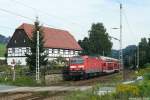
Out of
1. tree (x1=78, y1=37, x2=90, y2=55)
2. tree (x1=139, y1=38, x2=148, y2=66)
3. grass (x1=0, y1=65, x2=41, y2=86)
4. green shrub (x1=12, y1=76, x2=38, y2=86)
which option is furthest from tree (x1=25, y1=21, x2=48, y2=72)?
tree (x1=78, y1=37, x2=90, y2=55)

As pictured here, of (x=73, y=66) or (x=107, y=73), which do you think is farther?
(x=107, y=73)

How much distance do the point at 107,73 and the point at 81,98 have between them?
51.7 m

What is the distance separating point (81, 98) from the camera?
20.0 metres

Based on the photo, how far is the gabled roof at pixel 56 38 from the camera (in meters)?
95.9

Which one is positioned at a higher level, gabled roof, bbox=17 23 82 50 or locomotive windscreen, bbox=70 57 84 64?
gabled roof, bbox=17 23 82 50

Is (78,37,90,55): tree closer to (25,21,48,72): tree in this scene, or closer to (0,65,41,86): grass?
(25,21,48,72): tree

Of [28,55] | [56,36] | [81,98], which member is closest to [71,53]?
[56,36]

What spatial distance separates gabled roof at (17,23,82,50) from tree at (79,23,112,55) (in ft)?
39.3

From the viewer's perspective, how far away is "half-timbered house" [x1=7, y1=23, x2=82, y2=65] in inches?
3735

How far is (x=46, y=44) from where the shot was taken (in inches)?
3696

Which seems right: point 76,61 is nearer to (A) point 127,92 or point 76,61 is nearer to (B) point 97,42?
(A) point 127,92

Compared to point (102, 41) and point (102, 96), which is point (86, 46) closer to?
point (102, 41)

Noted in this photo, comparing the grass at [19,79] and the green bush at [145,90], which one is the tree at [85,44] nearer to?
the grass at [19,79]

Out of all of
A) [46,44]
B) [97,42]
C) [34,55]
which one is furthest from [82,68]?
[97,42]
